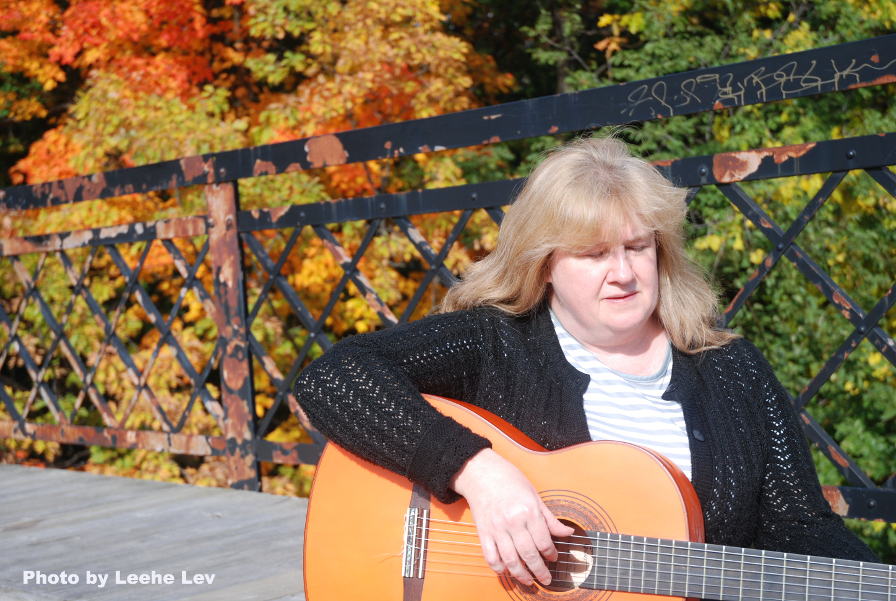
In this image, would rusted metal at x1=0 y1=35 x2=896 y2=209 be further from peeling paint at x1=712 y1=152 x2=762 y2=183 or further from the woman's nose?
the woman's nose

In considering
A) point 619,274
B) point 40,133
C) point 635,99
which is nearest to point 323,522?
point 619,274

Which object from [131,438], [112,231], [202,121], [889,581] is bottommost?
[131,438]

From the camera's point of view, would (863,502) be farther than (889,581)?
Yes

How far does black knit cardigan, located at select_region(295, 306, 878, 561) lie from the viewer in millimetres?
1535

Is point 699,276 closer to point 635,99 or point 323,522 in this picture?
point 635,99

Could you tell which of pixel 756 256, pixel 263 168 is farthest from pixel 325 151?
pixel 756 256

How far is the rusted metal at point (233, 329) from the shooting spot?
9.59 feet

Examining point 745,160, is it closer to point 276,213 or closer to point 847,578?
point 847,578

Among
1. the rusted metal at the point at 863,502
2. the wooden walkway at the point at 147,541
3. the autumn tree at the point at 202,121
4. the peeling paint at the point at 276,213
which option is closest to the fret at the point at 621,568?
the rusted metal at the point at 863,502

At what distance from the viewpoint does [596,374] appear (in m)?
1.69

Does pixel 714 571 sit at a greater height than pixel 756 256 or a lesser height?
greater

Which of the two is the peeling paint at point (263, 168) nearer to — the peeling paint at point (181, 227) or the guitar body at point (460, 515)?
the peeling paint at point (181, 227)

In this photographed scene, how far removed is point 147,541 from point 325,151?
1.35 meters

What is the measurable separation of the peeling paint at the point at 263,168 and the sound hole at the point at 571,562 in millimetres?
1770
